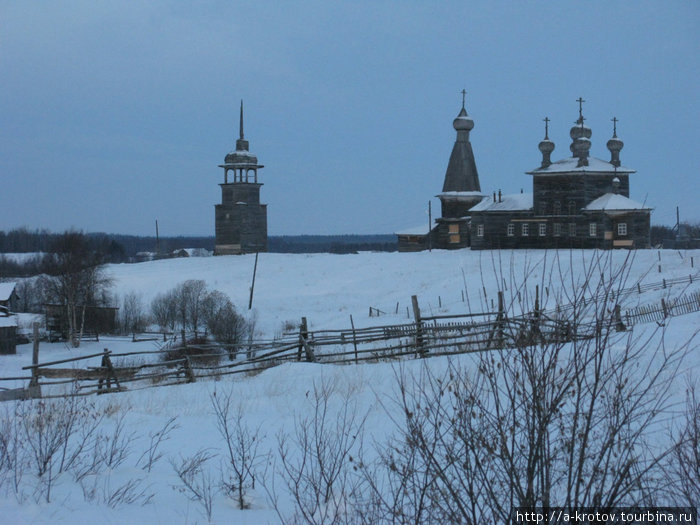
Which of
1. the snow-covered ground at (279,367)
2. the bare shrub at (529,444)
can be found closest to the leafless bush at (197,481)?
the snow-covered ground at (279,367)

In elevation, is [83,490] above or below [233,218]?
below

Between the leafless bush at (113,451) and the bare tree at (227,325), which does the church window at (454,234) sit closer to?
the bare tree at (227,325)

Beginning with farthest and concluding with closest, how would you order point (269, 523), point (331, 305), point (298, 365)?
point (331, 305), point (298, 365), point (269, 523)

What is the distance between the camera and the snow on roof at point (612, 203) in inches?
1617

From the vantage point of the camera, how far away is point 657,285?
27812 millimetres

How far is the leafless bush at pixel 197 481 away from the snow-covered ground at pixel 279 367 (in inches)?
3.2

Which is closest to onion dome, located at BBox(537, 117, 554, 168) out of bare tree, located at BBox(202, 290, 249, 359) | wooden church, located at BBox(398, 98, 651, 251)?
wooden church, located at BBox(398, 98, 651, 251)

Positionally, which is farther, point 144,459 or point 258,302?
point 258,302

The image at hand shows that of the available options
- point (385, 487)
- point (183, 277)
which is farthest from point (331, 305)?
point (385, 487)

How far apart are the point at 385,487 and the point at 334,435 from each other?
1.56 m

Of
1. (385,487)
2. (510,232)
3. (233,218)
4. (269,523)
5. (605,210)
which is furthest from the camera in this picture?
A: (233,218)

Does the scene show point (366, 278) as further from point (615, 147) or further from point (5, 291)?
point (5, 291)

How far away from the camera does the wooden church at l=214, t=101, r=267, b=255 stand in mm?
57625

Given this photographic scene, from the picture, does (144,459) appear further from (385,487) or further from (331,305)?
(331,305)
